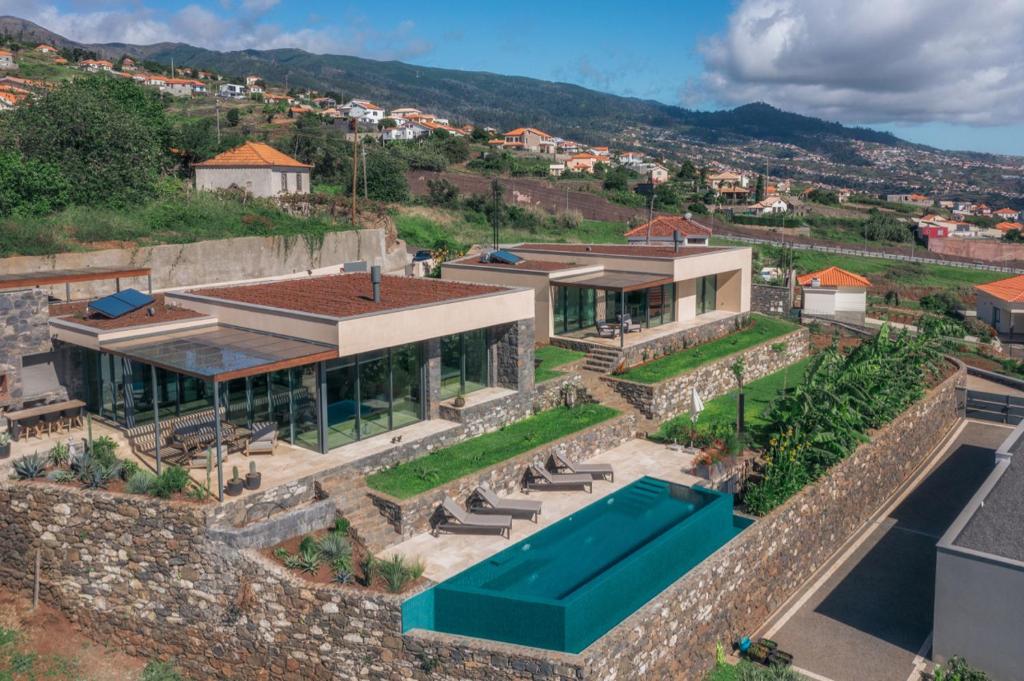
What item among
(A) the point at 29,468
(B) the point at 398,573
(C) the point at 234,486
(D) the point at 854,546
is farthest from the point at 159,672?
(D) the point at 854,546

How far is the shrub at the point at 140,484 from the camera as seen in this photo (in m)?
15.0

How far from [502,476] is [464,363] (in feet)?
13.4

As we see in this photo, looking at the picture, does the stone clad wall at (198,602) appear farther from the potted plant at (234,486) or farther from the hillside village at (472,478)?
the potted plant at (234,486)

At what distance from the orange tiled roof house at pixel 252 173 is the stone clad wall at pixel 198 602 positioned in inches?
1097

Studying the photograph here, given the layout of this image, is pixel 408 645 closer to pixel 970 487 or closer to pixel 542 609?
pixel 542 609

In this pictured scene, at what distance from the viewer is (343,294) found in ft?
68.6

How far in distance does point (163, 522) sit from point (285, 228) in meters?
23.5

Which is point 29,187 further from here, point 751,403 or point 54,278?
point 751,403

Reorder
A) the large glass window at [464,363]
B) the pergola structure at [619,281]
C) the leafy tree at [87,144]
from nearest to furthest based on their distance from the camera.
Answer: the large glass window at [464,363] < the pergola structure at [619,281] < the leafy tree at [87,144]

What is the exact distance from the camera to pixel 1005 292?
44.3m

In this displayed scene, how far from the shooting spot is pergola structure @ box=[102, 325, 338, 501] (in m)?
15.3

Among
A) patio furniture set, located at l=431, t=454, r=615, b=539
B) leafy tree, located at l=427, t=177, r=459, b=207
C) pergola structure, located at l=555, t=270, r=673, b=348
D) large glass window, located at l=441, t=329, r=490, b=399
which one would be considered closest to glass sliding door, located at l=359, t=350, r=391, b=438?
large glass window, located at l=441, t=329, r=490, b=399

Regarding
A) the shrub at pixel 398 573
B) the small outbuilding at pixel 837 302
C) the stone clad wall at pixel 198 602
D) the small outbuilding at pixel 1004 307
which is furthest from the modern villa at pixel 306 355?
the small outbuilding at pixel 1004 307

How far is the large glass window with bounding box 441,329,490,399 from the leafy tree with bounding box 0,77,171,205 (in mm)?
20896
